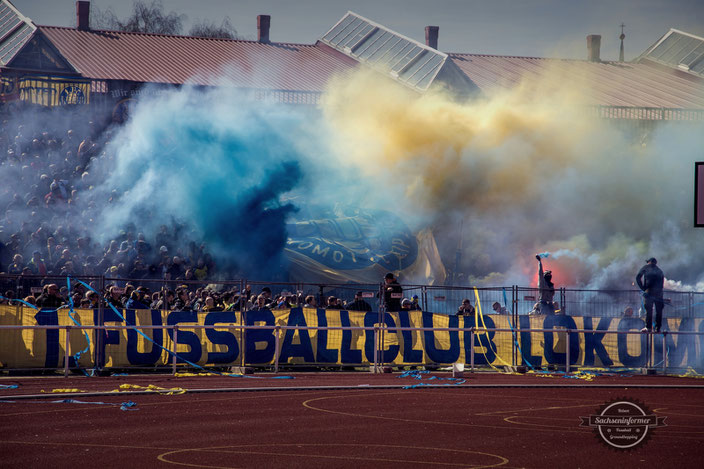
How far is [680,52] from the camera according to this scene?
188 ft

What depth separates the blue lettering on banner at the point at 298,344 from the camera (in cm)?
2038

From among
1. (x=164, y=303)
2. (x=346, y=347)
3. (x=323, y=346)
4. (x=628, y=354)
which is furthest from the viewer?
(x=628, y=354)

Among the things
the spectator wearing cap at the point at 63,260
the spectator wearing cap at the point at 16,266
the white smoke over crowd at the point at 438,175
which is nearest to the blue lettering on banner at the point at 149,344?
the spectator wearing cap at the point at 63,260

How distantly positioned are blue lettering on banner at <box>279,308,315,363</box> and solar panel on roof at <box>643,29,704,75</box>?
142 feet

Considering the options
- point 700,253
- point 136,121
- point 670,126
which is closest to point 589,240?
→ point 700,253

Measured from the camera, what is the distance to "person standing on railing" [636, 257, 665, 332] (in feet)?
71.5

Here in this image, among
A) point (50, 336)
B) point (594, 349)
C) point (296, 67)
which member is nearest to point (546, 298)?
point (594, 349)

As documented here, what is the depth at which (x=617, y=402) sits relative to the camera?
514 inches

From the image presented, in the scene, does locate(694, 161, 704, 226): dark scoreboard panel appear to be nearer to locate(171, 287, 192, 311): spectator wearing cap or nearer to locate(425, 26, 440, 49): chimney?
locate(171, 287, 192, 311): spectator wearing cap

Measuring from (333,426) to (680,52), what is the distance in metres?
52.2

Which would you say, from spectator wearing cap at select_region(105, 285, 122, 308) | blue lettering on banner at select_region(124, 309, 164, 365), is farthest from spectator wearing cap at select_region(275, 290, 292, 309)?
spectator wearing cap at select_region(105, 285, 122, 308)

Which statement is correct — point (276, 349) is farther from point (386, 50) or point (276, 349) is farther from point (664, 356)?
point (386, 50)

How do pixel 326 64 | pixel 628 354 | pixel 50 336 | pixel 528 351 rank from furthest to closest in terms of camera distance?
pixel 326 64, pixel 628 354, pixel 528 351, pixel 50 336

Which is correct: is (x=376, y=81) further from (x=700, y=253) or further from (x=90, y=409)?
(x=90, y=409)
